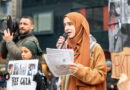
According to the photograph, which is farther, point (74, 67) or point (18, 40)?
point (18, 40)

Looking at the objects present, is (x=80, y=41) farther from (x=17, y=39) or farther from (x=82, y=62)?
(x=17, y=39)

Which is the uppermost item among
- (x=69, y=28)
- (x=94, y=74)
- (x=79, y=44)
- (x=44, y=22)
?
(x=69, y=28)

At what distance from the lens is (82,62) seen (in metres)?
2.86

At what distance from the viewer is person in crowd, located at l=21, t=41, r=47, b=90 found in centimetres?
347

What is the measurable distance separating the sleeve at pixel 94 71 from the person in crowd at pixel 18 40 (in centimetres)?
121

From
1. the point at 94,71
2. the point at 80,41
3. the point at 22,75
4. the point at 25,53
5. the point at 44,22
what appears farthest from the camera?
the point at 44,22

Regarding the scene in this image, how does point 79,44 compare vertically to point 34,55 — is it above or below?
above

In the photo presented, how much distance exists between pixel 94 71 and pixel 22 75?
1130mm

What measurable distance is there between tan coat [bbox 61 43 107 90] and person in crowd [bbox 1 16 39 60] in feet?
3.69

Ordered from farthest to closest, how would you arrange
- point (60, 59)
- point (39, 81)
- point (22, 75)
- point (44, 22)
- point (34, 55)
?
point (44, 22) → point (34, 55) → point (22, 75) → point (39, 81) → point (60, 59)

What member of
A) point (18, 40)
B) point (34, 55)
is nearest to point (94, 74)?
point (34, 55)

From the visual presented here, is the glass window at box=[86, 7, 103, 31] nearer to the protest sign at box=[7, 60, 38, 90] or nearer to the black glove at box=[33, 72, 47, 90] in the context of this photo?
the protest sign at box=[7, 60, 38, 90]

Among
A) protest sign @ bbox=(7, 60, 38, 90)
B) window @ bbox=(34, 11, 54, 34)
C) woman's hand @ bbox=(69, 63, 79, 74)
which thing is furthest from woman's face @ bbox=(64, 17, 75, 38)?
window @ bbox=(34, 11, 54, 34)

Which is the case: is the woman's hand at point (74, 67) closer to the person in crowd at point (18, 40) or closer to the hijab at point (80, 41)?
the hijab at point (80, 41)
